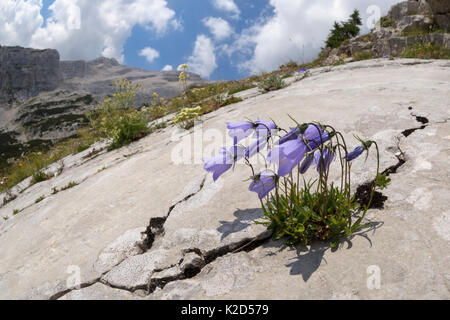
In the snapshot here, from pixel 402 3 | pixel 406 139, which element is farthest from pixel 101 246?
pixel 402 3

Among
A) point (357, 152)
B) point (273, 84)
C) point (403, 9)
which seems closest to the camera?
point (357, 152)

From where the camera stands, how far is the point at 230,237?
6.77 feet

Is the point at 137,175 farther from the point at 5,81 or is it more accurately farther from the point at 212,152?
the point at 5,81

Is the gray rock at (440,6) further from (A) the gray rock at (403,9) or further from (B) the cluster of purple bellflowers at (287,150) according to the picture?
(B) the cluster of purple bellflowers at (287,150)

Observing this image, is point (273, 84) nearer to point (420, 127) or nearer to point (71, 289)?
point (420, 127)

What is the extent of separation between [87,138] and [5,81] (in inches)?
8065

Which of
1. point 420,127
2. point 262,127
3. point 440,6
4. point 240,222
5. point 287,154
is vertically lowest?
point 240,222

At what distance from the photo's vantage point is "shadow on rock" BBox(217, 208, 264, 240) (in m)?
2.13

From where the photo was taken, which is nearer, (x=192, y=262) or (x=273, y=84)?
(x=192, y=262)

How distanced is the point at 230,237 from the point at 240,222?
178mm

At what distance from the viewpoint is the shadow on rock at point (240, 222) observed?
2128mm

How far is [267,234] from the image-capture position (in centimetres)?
200

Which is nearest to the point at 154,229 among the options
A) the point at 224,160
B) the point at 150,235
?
the point at 150,235

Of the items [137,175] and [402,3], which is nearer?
[137,175]
